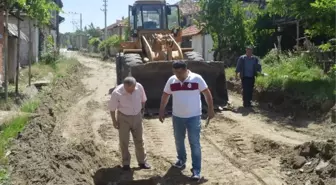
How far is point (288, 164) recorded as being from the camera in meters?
7.47

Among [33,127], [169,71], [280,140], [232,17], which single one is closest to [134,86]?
[33,127]

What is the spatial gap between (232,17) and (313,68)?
27.2ft

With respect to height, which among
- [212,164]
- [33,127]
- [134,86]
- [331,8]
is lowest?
[212,164]

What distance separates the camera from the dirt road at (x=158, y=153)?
6.49 metres

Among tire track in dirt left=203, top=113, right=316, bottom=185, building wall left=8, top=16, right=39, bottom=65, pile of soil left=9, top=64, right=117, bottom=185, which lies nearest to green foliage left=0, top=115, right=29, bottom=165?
pile of soil left=9, top=64, right=117, bottom=185

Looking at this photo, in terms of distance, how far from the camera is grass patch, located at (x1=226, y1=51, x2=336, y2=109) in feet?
38.2

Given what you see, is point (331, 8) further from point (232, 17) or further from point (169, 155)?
point (232, 17)

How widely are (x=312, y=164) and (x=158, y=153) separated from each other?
2.81m

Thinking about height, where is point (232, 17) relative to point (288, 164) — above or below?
above

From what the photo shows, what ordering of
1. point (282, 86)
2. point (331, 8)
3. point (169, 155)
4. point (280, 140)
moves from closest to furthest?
point (169, 155), point (280, 140), point (331, 8), point (282, 86)

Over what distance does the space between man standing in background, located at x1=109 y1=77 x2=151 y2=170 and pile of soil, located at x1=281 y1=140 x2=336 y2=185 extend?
Result: 2250 mm

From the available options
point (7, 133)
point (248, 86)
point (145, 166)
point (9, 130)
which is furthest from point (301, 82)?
point (7, 133)

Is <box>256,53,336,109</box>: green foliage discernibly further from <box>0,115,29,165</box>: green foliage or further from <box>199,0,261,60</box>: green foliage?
<box>0,115,29,165</box>: green foliage

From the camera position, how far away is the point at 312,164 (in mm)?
7031
